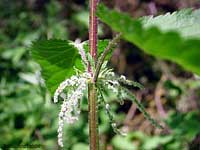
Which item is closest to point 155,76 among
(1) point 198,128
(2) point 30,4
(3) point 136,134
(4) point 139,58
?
(4) point 139,58

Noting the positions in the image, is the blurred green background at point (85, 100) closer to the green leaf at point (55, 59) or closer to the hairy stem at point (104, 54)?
the green leaf at point (55, 59)

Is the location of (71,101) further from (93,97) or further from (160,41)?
(160,41)

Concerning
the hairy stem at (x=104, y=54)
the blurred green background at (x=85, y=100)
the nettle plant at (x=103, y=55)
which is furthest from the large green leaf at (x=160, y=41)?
the blurred green background at (x=85, y=100)

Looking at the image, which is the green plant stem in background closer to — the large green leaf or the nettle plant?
the nettle plant

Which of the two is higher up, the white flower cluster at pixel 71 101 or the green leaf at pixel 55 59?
the green leaf at pixel 55 59

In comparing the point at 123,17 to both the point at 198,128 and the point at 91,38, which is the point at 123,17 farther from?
the point at 198,128

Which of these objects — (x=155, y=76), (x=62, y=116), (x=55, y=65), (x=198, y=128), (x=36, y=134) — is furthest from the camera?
(x=155, y=76)
